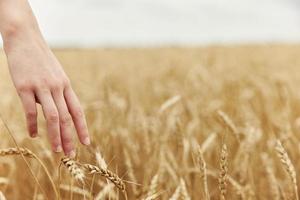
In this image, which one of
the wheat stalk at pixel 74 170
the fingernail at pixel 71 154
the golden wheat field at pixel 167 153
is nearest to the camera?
the wheat stalk at pixel 74 170

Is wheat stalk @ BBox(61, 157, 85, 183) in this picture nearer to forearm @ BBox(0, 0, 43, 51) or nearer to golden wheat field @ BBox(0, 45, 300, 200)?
golden wheat field @ BBox(0, 45, 300, 200)

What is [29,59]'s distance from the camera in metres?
0.88

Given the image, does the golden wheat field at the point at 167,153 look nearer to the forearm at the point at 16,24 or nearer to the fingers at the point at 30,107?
the fingers at the point at 30,107

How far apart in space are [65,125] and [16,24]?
0.57 ft

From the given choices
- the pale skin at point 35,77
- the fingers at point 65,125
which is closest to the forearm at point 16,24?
the pale skin at point 35,77

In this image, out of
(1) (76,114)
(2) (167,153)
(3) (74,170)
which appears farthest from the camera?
(2) (167,153)

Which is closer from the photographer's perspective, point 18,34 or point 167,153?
point 18,34

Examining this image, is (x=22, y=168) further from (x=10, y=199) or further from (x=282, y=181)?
(x=282, y=181)

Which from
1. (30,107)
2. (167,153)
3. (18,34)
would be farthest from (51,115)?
(167,153)

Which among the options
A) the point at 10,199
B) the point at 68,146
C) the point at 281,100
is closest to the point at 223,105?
the point at 281,100

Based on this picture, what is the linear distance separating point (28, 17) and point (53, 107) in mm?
151

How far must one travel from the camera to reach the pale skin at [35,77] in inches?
34.7

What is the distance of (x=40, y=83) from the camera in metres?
0.88

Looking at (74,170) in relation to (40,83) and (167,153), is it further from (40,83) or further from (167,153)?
(167,153)
